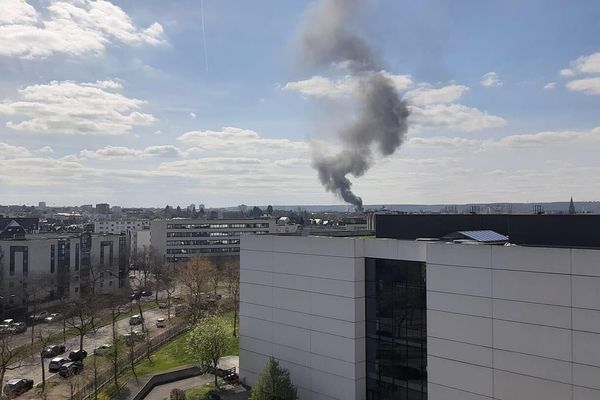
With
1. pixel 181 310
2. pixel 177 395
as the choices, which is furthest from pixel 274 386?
pixel 181 310

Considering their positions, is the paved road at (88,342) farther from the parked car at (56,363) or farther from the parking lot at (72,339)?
the parked car at (56,363)

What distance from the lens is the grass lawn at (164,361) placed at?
3594cm

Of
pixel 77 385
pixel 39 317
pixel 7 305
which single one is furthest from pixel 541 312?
pixel 7 305

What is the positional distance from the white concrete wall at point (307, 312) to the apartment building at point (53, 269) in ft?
140

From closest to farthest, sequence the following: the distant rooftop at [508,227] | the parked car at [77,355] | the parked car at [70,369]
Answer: the distant rooftop at [508,227] → the parked car at [70,369] → the parked car at [77,355]

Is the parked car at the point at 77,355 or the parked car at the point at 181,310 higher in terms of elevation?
the parked car at the point at 181,310

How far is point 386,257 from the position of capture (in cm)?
2527

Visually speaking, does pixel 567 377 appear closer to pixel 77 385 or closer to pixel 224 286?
pixel 77 385

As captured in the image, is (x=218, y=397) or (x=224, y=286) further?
(x=224, y=286)

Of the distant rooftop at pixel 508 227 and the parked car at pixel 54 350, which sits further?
the parked car at pixel 54 350

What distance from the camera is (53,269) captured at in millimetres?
73125

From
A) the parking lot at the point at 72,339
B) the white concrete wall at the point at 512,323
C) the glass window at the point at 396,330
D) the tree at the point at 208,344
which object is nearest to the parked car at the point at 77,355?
the parking lot at the point at 72,339

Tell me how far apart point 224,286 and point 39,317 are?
27.1 metres

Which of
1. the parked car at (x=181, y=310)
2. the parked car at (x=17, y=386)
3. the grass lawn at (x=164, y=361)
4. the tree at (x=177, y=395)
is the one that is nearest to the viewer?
the tree at (x=177, y=395)
